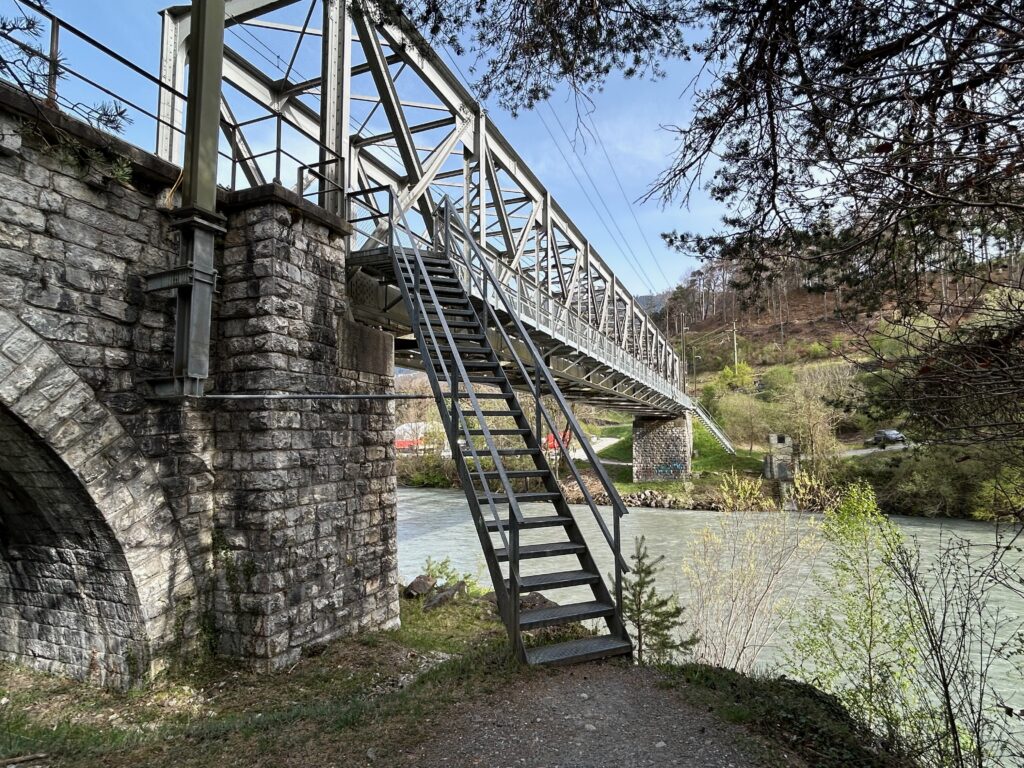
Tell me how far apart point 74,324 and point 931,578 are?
13199 mm

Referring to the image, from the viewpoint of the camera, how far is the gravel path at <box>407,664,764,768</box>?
2.86 meters

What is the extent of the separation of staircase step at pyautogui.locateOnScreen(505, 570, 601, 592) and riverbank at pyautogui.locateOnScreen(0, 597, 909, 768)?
51 cm

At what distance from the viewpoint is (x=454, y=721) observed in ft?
10.8

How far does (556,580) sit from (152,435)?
3323 millimetres

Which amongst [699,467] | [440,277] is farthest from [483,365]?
[699,467]

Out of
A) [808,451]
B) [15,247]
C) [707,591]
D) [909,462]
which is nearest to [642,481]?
[808,451]

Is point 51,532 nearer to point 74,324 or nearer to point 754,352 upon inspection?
point 74,324

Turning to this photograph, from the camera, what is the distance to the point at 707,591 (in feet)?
23.0

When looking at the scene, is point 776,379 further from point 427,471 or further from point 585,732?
point 585,732

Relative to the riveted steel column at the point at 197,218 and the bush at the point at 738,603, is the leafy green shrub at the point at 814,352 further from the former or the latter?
the riveted steel column at the point at 197,218

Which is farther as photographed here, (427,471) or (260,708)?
(427,471)

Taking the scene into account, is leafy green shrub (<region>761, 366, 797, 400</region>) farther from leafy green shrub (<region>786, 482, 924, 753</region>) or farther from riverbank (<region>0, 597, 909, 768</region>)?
riverbank (<region>0, 597, 909, 768</region>)

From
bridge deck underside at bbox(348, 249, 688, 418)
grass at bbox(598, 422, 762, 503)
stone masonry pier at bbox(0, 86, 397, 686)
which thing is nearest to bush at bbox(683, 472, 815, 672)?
bridge deck underside at bbox(348, 249, 688, 418)

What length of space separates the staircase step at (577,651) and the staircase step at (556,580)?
39 centimetres
